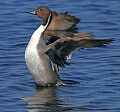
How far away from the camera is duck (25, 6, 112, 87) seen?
10.4 metres

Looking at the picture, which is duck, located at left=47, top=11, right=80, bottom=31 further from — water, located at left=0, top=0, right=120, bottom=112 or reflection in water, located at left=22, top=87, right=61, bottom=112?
reflection in water, located at left=22, top=87, right=61, bottom=112

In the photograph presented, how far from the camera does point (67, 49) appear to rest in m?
10.8

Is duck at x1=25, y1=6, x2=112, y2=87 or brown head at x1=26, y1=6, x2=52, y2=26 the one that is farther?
brown head at x1=26, y1=6, x2=52, y2=26

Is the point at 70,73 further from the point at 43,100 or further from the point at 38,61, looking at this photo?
the point at 43,100

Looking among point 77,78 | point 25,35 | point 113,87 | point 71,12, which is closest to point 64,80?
point 77,78

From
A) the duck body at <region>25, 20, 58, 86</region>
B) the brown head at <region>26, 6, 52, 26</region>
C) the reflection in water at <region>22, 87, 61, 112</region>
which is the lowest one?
the reflection in water at <region>22, 87, 61, 112</region>

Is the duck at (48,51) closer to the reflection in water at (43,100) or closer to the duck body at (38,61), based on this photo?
the duck body at (38,61)

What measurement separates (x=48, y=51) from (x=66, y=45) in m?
0.32

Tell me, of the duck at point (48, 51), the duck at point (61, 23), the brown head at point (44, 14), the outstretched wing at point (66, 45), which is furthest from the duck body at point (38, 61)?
the duck at point (61, 23)

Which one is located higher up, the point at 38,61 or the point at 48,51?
the point at 48,51

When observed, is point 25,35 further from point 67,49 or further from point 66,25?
point 67,49

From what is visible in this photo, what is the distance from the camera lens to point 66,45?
1060 cm

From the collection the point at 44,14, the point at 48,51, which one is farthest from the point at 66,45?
the point at 44,14

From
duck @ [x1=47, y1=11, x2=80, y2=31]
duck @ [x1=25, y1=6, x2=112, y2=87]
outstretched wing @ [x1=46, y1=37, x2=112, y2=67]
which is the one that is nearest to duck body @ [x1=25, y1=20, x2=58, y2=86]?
duck @ [x1=25, y1=6, x2=112, y2=87]
